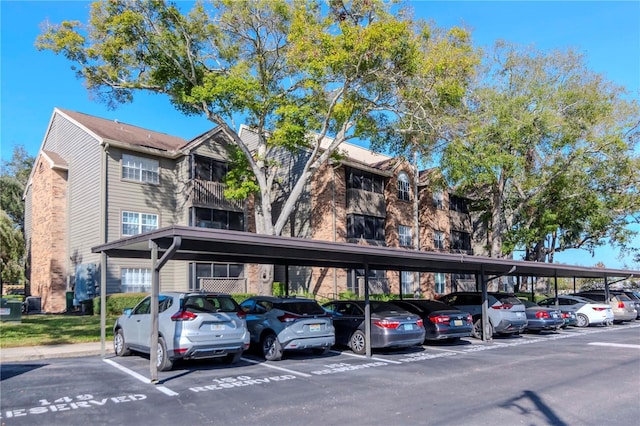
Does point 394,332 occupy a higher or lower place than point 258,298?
lower

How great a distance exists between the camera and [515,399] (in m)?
8.28

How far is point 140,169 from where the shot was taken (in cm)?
2692

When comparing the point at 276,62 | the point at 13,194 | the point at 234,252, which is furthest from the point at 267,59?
the point at 13,194

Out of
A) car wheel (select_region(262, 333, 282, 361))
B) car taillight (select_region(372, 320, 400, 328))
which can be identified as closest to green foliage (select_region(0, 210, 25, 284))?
car wheel (select_region(262, 333, 282, 361))

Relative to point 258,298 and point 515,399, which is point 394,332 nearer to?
point 258,298

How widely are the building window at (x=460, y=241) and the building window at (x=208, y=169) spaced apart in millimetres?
19231

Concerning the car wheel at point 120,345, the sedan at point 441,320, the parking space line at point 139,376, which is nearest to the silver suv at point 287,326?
the car wheel at point 120,345

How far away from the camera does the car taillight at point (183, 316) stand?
1008 cm

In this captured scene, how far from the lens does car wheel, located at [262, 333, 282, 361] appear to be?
39.1ft

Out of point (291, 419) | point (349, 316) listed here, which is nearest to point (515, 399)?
point (291, 419)

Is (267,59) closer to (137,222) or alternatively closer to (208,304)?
(137,222)

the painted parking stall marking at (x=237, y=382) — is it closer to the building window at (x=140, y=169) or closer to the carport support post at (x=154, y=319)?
the carport support post at (x=154, y=319)

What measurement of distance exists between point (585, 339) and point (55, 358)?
16499mm

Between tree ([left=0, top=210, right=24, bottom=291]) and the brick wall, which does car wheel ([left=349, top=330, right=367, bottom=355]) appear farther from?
tree ([left=0, top=210, right=24, bottom=291])
